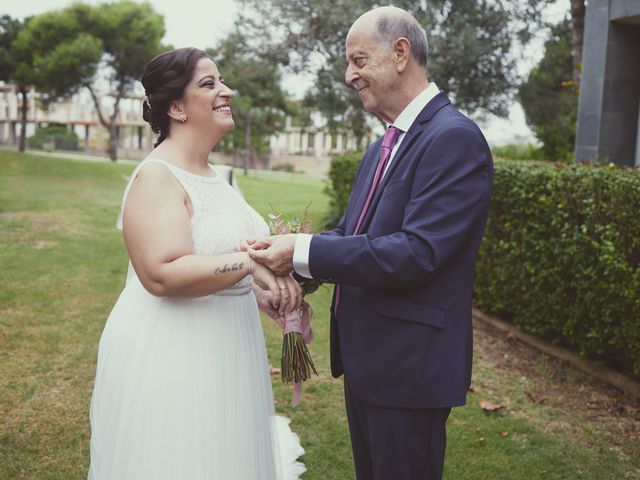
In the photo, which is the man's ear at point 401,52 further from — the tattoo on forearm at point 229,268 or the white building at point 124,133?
the white building at point 124,133

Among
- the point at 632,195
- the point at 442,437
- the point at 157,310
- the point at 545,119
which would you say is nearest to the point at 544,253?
the point at 632,195

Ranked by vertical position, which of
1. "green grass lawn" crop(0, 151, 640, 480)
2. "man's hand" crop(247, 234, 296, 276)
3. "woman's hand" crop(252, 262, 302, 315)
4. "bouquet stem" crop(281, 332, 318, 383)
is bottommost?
"green grass lawn" crop(0, 151, 640, 480)

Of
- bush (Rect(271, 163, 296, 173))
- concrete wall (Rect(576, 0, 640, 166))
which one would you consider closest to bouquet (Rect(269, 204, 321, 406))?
concrete wall (Rect(576, 0, 640, 166))

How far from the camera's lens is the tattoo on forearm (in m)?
2.76

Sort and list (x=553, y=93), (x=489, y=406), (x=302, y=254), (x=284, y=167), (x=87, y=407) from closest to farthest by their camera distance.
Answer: (x=302, y=254) < (x=87, y=407) < (x=489, y=406) < (x=553, y=93) < (x=284, y=167)

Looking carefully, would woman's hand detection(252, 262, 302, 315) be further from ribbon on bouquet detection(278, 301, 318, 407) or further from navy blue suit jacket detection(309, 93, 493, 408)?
navy blue suit jacket detection(309, 93, 493, 408)

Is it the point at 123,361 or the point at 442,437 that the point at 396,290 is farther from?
the point at 123,361

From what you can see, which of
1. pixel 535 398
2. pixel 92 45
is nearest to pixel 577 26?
pixel 535 398

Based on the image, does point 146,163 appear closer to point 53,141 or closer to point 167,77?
point 167,77

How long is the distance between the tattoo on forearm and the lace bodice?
0.16 metres

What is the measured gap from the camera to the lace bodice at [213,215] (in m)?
2.90

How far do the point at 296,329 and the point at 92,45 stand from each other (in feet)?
116

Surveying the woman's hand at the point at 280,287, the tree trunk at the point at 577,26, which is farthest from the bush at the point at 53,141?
the woman's hand at the point at 280,287

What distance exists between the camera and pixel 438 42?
15.1 m
